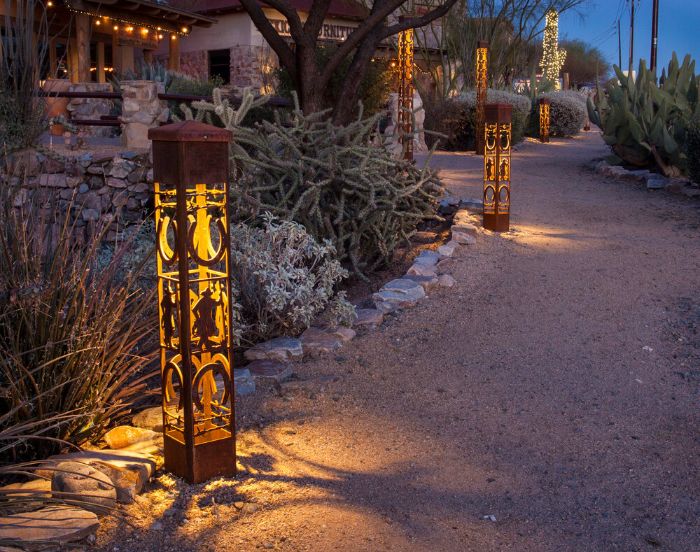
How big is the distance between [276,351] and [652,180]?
8106mm

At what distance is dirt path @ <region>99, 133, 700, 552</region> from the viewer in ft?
10.2

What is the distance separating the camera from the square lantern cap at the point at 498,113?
327 inches

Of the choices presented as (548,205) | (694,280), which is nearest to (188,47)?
(548,205)

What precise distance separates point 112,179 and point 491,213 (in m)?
4.84

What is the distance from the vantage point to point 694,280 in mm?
6703

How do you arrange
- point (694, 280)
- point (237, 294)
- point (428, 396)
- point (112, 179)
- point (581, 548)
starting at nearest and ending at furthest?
point (581, 548) < point (428, 396) < point (237, 294) < point (694, 280) < point (112, 179)

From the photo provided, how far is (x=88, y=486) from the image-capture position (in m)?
2.99

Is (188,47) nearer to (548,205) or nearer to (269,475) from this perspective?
(548,205)

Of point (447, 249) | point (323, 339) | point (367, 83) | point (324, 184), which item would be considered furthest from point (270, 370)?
point (367, 83)

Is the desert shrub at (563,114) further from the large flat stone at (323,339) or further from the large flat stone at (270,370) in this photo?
the large flat stone at (270,370)

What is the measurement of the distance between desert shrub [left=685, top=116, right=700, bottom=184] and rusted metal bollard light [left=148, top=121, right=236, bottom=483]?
8545 millimetres

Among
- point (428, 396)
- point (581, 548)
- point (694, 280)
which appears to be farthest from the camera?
point (694, 280)

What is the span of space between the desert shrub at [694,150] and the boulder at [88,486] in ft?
30.1

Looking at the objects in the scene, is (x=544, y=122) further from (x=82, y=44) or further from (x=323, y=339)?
(x=323, y=339)
